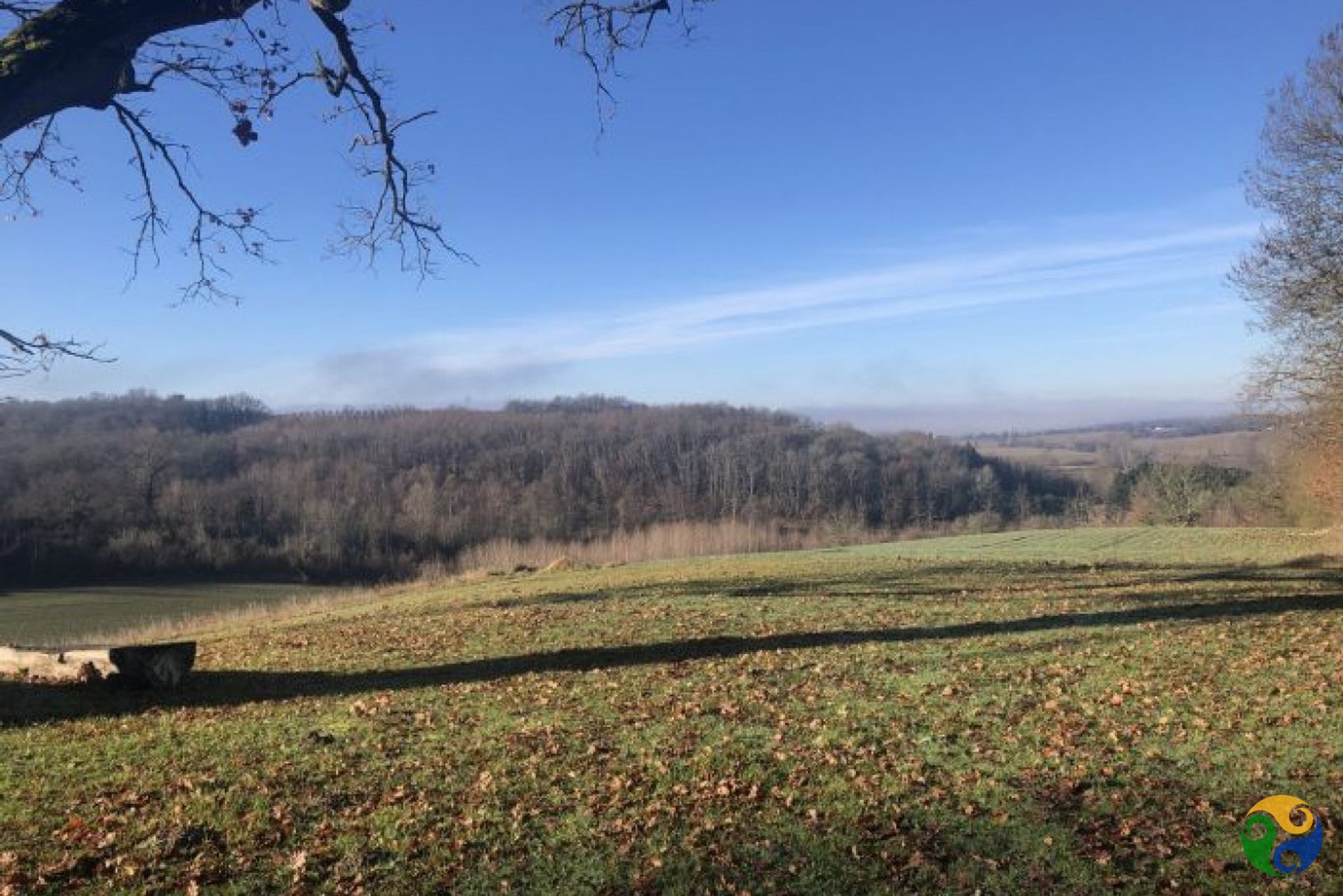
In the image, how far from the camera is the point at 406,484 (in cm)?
10781

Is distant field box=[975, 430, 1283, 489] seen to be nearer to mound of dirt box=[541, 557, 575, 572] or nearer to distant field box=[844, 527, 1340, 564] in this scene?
distant field box=[844, 527, 1340, 564]

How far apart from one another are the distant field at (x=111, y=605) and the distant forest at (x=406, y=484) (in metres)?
8.24

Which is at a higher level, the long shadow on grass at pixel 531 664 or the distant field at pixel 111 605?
the long shadow on grass at pixel 531 664

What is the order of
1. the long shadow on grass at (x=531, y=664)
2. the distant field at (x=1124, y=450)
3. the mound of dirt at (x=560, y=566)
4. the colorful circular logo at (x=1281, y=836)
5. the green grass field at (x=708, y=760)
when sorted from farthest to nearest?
the distant field at (x=1124, y=450)
the mound of dirt at (x=560, y=566)
the long shadow on grass at (x=531, y=664)
the green grass field at (x=708, y=760)
the colorful circular logo at (x=1281, y=836)

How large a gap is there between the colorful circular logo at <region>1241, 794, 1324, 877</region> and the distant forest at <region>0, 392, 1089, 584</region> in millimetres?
64477

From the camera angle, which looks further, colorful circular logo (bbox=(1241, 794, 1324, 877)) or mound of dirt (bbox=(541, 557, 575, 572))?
mound of dirt (bbox=(541, 557, 575, 572))

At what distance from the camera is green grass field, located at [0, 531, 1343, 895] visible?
491 cm

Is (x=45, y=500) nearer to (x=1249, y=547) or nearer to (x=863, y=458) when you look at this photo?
(x=863, y=458)

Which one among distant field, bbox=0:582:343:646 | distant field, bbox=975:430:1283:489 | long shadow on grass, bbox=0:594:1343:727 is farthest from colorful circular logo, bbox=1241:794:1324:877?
distant field, bbox=0:582:343:646

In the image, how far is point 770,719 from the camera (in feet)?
26.7

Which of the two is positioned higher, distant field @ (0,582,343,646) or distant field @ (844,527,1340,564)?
distant field @ (844,527,1340,564)

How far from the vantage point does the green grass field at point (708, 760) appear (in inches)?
193

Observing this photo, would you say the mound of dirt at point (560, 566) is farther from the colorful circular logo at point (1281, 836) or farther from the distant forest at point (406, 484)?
the distant forest at point (406, 484)

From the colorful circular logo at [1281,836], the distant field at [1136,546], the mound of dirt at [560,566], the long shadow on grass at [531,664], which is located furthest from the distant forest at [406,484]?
the colorful circular logo at [1281,836]
